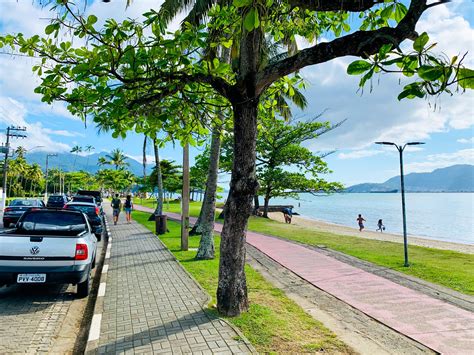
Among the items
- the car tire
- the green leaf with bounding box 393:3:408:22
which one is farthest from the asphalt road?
the green leaf with bounding box 393:3:408:22

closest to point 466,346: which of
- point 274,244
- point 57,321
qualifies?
point 57,321

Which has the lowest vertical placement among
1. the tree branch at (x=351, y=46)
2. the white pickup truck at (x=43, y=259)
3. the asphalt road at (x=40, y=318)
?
the asphalt road at (x=40, y=318)

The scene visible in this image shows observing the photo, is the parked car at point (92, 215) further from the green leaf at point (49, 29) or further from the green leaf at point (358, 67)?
the green leaf at point (358, 67)

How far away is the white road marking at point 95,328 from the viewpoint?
16.7ft

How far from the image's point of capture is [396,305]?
7160mm

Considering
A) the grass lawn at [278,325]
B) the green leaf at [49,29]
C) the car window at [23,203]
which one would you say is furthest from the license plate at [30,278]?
the car window at [23,203]

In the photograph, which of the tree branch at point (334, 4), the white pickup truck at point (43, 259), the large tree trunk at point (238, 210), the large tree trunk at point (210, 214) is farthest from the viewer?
the large tree trunk at point (210, 214)

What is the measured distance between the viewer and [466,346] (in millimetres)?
5188

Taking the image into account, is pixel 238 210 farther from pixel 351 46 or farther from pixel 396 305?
pixel 396 305

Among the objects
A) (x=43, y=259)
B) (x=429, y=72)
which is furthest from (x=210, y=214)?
(x=429, y=72)

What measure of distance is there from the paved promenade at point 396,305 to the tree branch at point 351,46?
4.23 metres

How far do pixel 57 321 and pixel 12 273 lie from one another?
126cm

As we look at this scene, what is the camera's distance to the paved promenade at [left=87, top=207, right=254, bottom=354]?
15.6 feet

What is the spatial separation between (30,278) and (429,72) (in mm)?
6880
